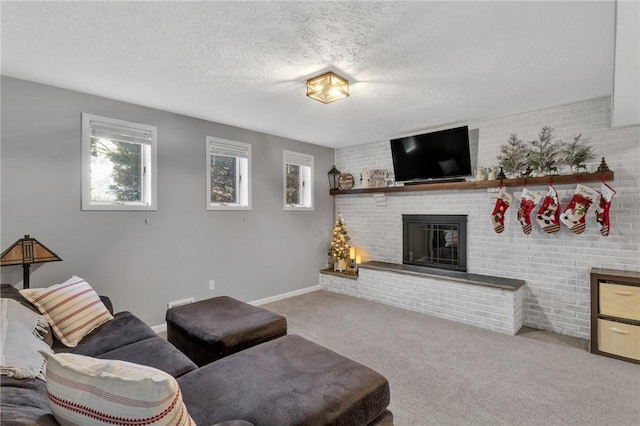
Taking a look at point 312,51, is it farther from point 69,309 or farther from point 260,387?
point 69,309

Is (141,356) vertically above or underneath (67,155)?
underneath

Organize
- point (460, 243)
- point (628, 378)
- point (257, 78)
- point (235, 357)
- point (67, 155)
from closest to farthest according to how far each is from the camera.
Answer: point (235, 357) → point (628, 378) → point (257, 78) → point (67, 155) → point (460, 243)

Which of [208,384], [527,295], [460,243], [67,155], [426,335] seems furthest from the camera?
[460,243]

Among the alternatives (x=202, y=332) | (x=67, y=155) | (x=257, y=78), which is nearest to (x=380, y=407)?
(x=202, y=332)

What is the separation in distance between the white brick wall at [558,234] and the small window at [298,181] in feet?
5.64

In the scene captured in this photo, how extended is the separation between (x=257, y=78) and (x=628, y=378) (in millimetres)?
3835

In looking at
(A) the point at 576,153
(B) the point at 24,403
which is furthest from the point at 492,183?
(B) the point at 24,403

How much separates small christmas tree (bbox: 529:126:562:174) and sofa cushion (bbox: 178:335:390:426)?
10.2ft

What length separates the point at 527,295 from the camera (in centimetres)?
356

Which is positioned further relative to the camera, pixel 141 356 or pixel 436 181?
pixel 436 181

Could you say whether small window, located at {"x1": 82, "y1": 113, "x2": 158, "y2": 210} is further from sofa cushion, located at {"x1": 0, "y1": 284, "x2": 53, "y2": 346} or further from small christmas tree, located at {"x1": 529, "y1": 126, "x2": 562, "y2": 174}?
small christmas tree, located at {"x1": 529, "y1": 126, "x2": 562, "y2": 174}

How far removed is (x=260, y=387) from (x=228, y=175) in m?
3.11

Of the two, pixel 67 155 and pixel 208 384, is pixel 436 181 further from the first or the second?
pixel 67 155

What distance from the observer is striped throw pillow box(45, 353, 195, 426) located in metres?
0.82
